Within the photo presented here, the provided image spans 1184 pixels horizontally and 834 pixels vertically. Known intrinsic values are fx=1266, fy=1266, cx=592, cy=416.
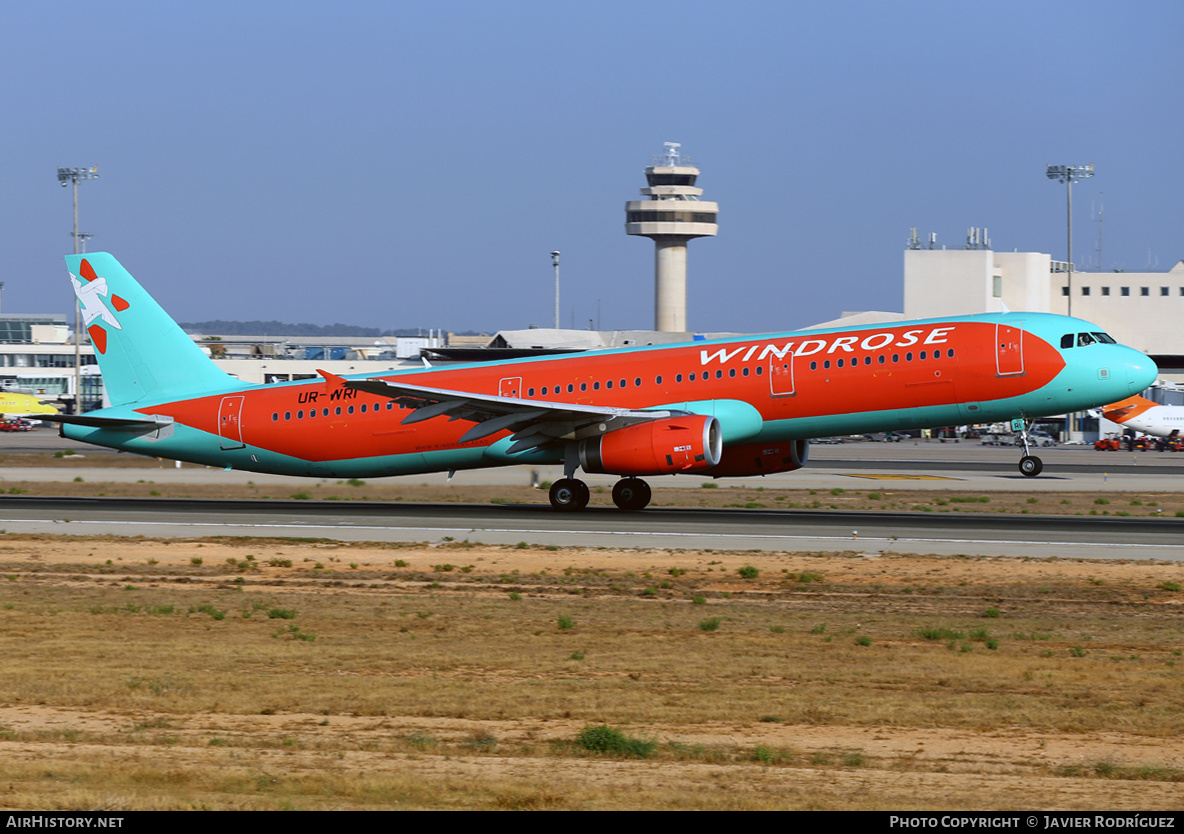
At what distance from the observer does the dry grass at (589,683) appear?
11359mm

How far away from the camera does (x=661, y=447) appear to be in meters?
34.4

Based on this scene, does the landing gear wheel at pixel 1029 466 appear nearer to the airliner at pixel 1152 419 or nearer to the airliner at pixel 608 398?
the airliner at pixel 608 398

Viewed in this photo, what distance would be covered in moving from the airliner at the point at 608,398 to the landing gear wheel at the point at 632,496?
52mm

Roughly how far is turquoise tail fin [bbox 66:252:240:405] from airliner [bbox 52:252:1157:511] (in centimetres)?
5

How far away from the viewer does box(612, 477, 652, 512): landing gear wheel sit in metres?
38.6

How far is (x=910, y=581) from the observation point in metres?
24.9

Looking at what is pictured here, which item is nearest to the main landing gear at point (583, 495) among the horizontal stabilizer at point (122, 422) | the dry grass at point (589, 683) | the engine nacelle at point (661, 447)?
the engine nacelle at point (661, 447)

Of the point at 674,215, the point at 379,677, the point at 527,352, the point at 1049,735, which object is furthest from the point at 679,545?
the point at 674,215

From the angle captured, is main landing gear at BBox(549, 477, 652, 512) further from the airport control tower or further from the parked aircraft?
the airport control tower

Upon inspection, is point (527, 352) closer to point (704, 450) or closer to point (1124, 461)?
point (1124, 461)

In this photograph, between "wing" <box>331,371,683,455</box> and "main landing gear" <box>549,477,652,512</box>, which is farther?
"main landing gear" <box>549,477,652,512</box>

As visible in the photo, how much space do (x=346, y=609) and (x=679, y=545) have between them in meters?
10.4

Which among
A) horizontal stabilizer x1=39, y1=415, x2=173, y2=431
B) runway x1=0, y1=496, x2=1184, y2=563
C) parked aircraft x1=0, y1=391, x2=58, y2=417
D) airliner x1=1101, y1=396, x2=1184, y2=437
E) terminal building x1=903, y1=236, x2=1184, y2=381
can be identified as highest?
terminal building x1=903, y1=236, x2=1184, y2=381

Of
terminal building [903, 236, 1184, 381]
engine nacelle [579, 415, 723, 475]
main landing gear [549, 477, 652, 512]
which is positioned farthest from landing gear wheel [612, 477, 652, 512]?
terminal building [903, 236, 1184, 381]
